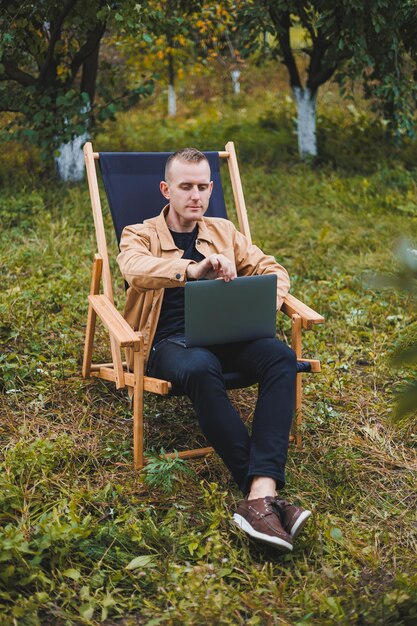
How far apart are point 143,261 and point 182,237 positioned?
1.07 ft

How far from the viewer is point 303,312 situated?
333 cm

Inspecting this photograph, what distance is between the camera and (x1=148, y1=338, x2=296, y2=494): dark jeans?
282 centimetres

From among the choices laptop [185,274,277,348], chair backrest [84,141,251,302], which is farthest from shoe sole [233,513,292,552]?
chair backrest [84,141,251,302]

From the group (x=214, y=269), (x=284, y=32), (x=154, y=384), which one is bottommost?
(x=154, y=384)

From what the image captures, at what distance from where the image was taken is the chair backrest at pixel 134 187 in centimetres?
366

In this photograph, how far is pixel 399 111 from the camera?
7141mm

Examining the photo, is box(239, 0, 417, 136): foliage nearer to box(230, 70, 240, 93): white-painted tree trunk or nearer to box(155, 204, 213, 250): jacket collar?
box(155, 204, 213, 250): jacket collar

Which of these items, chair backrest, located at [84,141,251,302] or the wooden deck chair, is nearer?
the wooden deck chair

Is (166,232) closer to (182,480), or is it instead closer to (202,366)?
(202,366)

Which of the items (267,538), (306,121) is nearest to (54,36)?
(306,121)

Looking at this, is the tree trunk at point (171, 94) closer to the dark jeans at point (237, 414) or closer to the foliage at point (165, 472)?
the dark jeans at point (237, 414)

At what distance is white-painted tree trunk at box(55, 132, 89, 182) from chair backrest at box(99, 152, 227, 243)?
133 inches

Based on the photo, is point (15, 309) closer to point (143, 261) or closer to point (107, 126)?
point (143, 261)

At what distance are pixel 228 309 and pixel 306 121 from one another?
5.59 m
